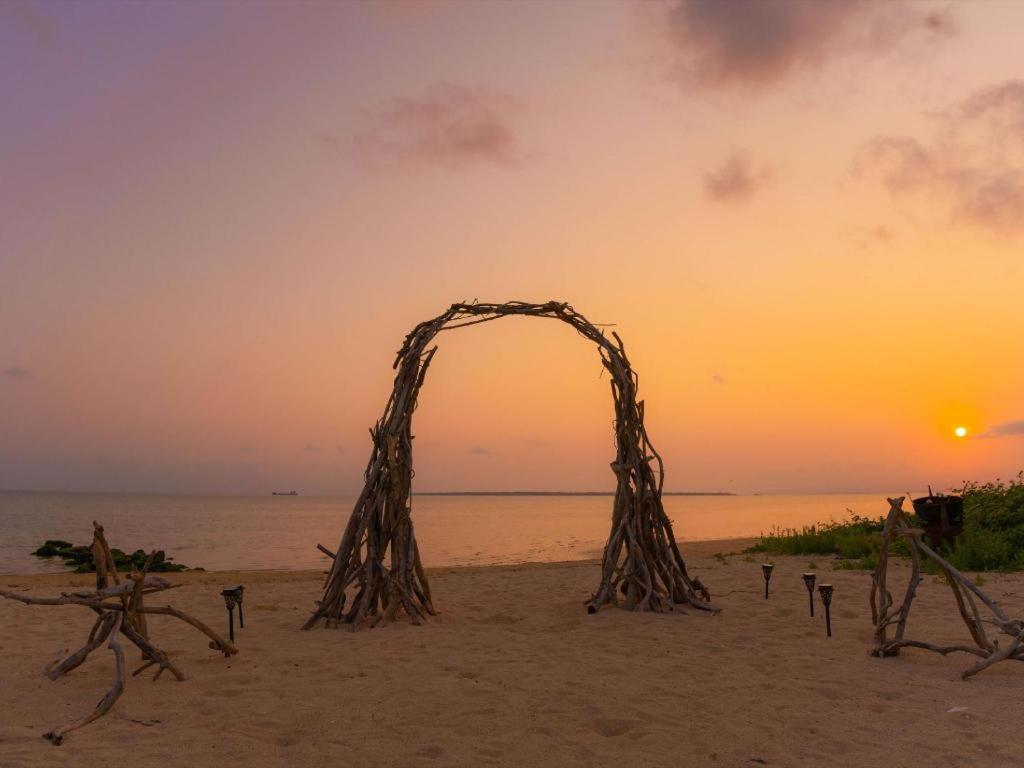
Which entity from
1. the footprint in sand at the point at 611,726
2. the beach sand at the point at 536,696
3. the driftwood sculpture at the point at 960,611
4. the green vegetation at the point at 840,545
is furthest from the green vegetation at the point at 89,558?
the driftwood sculpture at the point at 960,611

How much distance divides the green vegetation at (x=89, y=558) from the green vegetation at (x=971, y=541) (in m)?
12.2

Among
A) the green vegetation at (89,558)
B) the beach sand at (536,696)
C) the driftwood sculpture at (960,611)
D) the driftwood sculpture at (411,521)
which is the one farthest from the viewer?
the green vegetation at (89,558)

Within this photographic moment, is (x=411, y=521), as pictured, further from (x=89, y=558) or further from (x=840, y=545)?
(x=89, y=558)

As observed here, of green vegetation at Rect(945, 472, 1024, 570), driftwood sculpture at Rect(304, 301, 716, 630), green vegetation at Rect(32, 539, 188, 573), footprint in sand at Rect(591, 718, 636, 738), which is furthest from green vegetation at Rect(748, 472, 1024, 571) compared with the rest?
green vegetation at Rect(32, 539, 188, 573)

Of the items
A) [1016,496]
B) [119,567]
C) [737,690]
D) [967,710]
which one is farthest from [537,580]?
[119,567]

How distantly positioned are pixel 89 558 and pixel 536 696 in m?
19.2

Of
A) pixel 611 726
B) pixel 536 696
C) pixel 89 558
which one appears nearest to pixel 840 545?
pixel 536 696

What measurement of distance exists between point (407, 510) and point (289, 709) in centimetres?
283

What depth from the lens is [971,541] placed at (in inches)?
422

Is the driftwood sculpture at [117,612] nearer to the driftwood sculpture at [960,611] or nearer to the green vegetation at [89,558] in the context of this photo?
the driftwood sculpture at [960,611]

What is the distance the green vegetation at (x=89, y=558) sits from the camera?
1663 cm

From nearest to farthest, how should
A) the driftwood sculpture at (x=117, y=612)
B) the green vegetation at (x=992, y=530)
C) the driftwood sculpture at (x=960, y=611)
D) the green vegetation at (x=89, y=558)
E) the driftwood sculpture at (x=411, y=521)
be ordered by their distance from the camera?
the driftwood sculpture at (x=117, y=612)
the driftwood sculpture at (x=960, y=611)
the driftwood sculpture at (x=411, y=521)
the green vegetation at (x=992, y=530)
the green vegetation at (x=89, y=558)

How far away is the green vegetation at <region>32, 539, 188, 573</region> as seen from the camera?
54.6 ft

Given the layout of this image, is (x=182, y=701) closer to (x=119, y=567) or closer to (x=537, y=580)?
(x=537, y=580)
